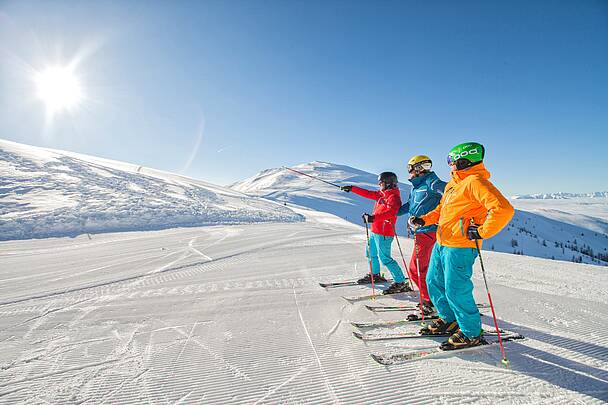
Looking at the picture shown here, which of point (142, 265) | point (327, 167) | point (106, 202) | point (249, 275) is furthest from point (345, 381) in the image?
point (327, 167)

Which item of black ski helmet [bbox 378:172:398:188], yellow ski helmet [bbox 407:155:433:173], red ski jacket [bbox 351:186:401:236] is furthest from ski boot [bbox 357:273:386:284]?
yellow ski helmet [bbox 407:155:433:173]

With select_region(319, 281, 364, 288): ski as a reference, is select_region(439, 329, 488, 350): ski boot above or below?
above

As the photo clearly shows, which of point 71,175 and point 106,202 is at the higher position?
point 71,175

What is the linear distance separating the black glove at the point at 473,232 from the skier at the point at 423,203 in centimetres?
139

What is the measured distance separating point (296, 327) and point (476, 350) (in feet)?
7.18

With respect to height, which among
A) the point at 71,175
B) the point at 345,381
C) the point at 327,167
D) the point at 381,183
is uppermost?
the point at 327,167

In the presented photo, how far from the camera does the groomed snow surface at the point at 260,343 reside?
2.54 metres

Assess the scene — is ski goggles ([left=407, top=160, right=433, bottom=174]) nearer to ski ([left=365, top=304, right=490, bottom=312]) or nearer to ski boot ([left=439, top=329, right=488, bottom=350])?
ski ([left=365, top=304, right=490, bottom=312])

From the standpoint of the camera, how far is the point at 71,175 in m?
23.2

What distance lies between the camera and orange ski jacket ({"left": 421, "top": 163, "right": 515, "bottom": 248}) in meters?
2.65

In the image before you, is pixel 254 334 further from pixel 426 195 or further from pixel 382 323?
pixel 426 195

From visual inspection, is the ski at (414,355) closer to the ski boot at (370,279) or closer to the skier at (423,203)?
the skier at (423,203)

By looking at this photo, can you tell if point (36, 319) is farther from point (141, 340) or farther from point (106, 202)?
point (106, 202)

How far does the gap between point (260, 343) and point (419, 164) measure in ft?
11.5
